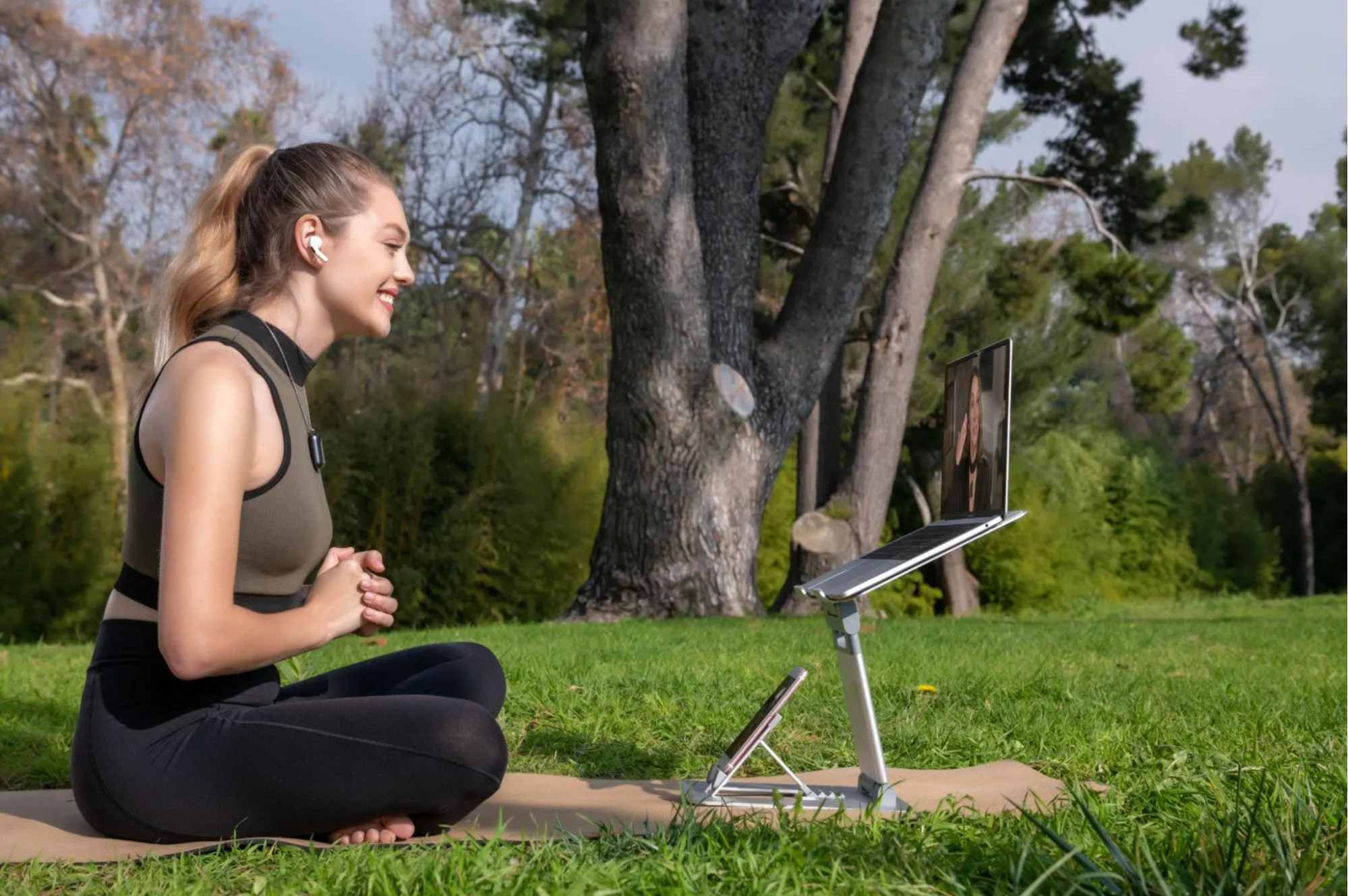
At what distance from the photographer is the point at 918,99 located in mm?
8086

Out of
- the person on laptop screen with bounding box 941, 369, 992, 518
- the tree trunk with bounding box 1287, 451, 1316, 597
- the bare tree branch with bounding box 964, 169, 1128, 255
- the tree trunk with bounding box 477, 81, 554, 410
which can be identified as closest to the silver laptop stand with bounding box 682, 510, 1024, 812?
the person on laptop screen with bounding box 941, 369, 992, 518

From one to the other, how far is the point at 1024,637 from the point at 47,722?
4974 millimetres

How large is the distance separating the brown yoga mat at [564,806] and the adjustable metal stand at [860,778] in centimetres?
4

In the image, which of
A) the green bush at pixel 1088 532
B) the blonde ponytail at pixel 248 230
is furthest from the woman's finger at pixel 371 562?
the green bush at pixel 1088 532

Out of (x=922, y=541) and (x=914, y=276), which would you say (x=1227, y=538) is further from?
(x=922, y=541)

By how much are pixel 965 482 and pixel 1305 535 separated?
25920 millimetres

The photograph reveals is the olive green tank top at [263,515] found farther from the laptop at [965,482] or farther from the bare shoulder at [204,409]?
the laptop at [965,482]

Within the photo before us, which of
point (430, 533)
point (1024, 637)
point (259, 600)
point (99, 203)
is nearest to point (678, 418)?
point (1024, 637)

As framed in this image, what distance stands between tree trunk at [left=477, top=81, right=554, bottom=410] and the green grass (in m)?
14.9

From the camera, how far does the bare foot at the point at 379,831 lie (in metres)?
2.19

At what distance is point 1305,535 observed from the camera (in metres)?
25.2

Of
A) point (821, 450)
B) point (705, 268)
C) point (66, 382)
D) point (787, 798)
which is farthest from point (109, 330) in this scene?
point (787, 798)

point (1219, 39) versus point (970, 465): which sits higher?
point (1219, 39)

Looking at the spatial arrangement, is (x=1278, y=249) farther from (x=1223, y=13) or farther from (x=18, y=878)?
(x=18, y=878)
